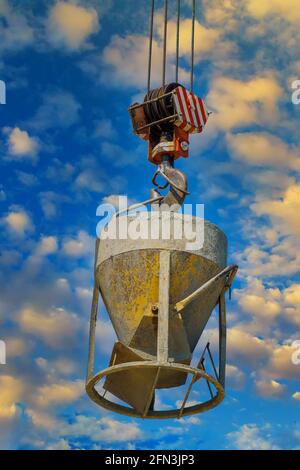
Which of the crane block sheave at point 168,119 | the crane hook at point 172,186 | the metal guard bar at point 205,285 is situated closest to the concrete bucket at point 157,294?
the metal guard bar at point 205,285

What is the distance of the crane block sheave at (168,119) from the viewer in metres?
18.7

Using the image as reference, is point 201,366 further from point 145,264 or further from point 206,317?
point 145,264

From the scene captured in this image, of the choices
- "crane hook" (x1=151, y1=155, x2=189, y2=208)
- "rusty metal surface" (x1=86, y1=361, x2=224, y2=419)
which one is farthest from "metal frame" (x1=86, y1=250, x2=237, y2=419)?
"crane hook" (x1=151, y1=155, x2=189, y2=208)

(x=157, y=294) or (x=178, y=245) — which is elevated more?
(x=178, y=245)

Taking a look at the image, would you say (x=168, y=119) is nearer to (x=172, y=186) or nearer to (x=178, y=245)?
(x=172, y=186)

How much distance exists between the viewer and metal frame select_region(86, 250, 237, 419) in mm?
15977

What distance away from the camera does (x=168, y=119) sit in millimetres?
18672

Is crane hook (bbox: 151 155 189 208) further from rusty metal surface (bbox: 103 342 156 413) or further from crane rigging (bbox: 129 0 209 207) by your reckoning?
rusty metal surface (bbox: 103 342 156 413)

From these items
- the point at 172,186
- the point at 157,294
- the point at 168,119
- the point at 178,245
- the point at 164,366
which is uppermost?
the point at 168,119

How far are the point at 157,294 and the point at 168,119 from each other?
13.2 feet

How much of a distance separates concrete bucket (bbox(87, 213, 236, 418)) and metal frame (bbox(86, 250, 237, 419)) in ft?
0.06

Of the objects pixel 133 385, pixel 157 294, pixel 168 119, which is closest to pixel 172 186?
pixel 168 119

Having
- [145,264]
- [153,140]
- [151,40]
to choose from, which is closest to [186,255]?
[145,264]

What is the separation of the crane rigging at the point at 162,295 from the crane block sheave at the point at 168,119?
3 centimetres
